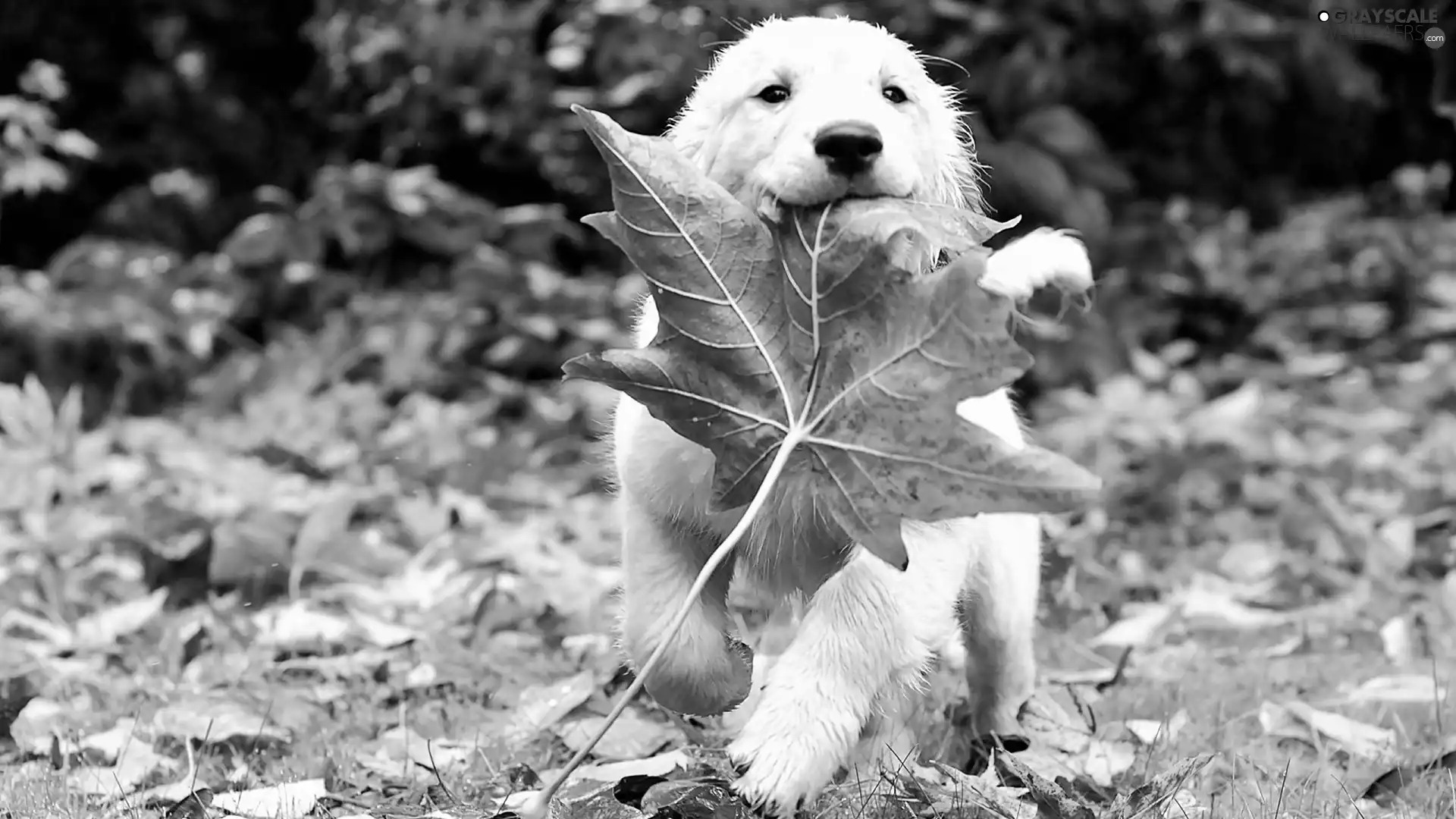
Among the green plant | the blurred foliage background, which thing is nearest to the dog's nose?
the blurred foliage background

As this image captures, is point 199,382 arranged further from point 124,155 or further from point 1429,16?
point 1429,16

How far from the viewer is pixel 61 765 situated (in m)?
2.58

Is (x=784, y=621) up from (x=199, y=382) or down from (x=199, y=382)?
up

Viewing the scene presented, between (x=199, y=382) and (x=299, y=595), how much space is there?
10.1ft

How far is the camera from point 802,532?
2287 mm

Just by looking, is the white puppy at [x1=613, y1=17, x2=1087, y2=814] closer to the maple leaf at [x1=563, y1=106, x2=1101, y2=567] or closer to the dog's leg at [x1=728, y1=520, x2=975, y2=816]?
the dog's leg at [x1=728, y1=520, x2=975, y2=816]

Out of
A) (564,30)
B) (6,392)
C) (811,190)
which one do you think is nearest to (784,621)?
(811,190)

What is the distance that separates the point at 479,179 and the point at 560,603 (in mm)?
4598

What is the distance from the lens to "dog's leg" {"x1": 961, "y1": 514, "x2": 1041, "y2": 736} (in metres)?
2.81

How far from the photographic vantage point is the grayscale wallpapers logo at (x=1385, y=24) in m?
6.44

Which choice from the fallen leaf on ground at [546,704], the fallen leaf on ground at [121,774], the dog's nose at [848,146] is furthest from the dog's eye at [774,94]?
the fallen leaf on ground at [121,774]

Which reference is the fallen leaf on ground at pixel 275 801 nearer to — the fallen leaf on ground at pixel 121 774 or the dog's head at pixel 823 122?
the fallen leaf on ground at pixel 121 774

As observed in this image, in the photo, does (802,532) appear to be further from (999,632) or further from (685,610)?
(999,632)

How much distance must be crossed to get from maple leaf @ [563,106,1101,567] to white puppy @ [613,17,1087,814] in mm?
162
